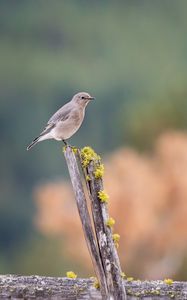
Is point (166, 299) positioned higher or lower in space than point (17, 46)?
lower

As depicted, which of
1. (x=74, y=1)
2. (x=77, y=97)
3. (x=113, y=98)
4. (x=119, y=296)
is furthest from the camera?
(x=74, y=1)

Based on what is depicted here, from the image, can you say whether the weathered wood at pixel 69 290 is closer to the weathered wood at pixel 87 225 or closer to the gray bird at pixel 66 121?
the weathered wood at pixel 87 225

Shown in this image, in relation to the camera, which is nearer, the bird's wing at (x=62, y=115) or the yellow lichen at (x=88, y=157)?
the yellow lichen at (x=88, y=157)

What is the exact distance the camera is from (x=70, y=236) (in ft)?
46.2

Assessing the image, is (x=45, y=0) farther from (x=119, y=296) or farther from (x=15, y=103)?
(x=119, y=296)

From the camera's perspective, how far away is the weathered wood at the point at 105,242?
4559 millimetres

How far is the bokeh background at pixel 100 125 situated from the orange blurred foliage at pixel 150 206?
0.02 meters

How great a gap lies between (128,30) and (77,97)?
21164mm

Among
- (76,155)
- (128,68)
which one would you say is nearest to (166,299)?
(76,155)

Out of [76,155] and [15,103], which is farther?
[15,103]

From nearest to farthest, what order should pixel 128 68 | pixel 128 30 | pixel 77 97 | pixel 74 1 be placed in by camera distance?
pixel 77 97, pixel 128 68, pixel 128 30, pixel 74 1

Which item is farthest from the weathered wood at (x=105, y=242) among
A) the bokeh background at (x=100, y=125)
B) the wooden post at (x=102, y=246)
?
the bokeh background at (x=100, y=125)

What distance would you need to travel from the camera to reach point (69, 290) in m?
4.60

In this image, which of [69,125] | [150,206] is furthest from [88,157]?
[150,206]
